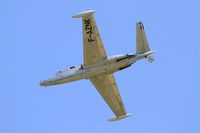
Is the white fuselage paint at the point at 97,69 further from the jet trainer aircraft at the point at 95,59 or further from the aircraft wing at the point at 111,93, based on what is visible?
the aircraft wing at the point at 111,93

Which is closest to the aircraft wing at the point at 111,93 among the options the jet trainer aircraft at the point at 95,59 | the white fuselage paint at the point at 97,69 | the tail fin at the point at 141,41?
the jet trainer aircraft at the point at 95,59

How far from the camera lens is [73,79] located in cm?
8569

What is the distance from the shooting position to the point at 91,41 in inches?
3238

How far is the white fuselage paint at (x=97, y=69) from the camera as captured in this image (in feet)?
269

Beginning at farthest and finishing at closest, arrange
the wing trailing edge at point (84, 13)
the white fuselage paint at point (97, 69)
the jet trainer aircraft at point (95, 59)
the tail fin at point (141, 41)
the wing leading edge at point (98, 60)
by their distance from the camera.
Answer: the white fuselage paint at point (97, 69)
the tail fin at point (141, 41)
the jet trainer aircraft at point (95, 59)
the wing leading edge at point (98, 60)
the wing trailing edge at point (84, 13)

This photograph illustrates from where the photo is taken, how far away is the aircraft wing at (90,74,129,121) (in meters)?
88.5

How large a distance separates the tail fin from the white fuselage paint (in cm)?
57

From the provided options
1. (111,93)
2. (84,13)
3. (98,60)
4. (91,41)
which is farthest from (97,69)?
(84,13)

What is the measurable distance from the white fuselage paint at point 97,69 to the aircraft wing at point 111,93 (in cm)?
319

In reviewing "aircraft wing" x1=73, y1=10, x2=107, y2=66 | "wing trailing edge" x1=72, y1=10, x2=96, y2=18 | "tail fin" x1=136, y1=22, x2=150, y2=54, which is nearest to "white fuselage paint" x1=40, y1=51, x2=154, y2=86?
"tail fin" x1=136, y1=22, x2=150, y2=54

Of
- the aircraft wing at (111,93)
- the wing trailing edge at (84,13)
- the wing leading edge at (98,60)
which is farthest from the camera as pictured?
the aircraft wing at (111,93)

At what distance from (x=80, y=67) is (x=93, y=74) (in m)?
1.67

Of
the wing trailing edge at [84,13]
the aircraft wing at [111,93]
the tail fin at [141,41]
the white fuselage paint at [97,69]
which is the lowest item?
the aircraft wing at [111,93]

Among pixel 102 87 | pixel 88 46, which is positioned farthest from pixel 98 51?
pixel 102 87
